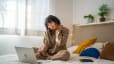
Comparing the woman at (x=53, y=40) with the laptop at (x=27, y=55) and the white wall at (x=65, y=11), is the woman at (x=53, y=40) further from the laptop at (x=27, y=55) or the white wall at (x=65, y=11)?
the white wall at (x=65, y=11)

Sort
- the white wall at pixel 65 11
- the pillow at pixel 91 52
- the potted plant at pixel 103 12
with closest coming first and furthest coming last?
the pillow at pixel 91 52, the potted plant at pixel 103 12, the white wall at pixel 65 11

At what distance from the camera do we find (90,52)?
2.45 metres

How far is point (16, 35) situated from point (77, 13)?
120 centimetres

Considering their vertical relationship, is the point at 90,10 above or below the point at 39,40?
above

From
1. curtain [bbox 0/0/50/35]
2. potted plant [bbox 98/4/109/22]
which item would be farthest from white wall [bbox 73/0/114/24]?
curtain [bbox 0/0/50/35]

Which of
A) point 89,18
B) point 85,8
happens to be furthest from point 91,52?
point 85,8

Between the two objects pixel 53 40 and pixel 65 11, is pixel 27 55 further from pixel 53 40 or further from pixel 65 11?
pixel 65 11

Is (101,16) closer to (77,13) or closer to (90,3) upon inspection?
(90,3)

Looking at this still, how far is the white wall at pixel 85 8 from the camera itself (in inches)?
124

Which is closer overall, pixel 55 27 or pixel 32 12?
pixel 55 27

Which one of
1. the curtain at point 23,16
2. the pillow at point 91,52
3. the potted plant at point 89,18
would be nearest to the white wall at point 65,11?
the curtain at point 23,16

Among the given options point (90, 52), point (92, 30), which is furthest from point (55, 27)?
point (92, 30)

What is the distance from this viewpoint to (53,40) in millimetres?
2279

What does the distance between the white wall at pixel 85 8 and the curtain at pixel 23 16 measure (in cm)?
54
